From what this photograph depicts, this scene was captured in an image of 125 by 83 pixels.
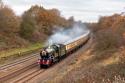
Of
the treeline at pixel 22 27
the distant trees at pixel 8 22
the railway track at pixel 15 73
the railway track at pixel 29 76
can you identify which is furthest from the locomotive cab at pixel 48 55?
the distant trees at pixel 8 22

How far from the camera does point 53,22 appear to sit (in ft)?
344

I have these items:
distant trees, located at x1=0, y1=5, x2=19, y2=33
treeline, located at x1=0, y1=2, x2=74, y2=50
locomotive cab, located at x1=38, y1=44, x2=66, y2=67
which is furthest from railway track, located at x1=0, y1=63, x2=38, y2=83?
distant trees, located at x1=0, y1=5, x2=19, y2=33

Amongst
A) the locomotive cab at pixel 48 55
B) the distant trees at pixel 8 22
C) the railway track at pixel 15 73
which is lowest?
the railway track at pixel 15 73

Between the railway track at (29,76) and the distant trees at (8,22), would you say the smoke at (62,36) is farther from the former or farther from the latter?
the railway track at (29,76)

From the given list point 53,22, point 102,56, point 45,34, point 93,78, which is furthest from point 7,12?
point 93,78

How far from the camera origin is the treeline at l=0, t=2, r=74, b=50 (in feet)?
227

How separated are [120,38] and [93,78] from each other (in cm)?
2706

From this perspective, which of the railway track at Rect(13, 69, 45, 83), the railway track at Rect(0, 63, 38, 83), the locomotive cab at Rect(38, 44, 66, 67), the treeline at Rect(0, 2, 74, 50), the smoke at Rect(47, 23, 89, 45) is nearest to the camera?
the railway track at Rect(13, 69, 45, 83)

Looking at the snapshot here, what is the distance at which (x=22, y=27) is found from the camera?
79750 millimetres

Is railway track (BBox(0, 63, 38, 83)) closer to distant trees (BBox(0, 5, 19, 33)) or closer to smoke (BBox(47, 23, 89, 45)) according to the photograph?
smoke (BBox(47, 23, 89, 45))

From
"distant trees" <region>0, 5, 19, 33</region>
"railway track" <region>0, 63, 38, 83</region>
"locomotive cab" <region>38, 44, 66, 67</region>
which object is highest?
"distant trees" <region>0, 5, 19, 33</region>

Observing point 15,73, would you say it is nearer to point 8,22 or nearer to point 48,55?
point 48,55

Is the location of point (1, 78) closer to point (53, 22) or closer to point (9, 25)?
point (9, 25)

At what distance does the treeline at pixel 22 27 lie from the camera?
227 feet
